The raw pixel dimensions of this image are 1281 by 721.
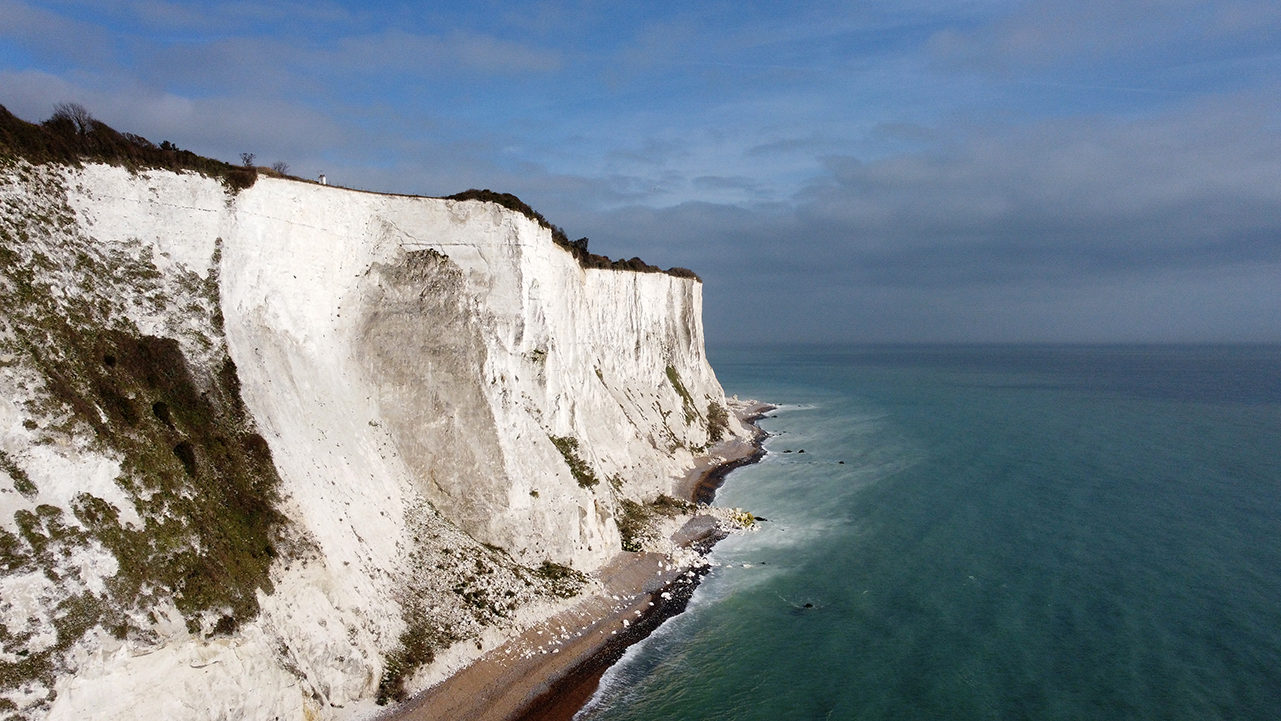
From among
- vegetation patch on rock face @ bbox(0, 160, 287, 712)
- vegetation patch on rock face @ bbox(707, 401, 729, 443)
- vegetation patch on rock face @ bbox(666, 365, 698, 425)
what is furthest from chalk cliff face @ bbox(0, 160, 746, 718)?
vegetation patch on rock face @ bbox(707, 401, 729, 443)

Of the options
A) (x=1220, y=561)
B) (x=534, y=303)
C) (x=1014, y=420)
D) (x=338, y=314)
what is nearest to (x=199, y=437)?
(x=338, y=314)

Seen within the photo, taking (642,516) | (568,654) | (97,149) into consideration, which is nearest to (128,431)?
(97,149)

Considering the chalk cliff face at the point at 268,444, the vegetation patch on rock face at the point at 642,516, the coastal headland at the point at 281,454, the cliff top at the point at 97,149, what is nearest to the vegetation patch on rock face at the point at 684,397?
the vegetation patch on rock face at the point at 642,516

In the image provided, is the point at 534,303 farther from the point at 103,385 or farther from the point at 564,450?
the point at 103,385

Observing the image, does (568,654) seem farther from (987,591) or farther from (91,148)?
(91,148)

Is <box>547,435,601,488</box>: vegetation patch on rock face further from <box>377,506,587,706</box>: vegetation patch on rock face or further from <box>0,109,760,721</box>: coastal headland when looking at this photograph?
<box>377,506,587,706</box>: vegetation patch on rock face

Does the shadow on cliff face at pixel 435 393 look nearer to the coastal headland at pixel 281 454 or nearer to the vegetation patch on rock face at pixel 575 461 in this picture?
the coastal headland at pixel 281 454
